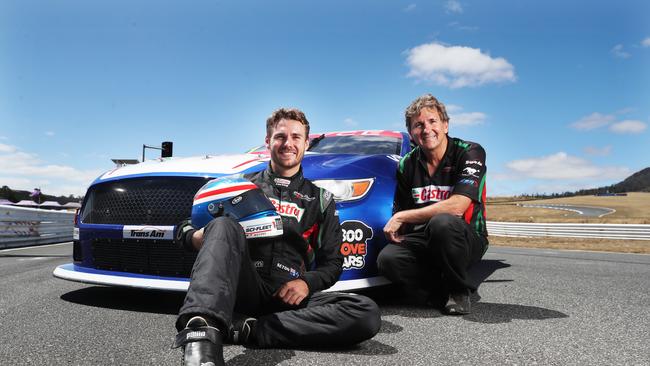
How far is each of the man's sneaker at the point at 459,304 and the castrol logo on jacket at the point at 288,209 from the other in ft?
4.03

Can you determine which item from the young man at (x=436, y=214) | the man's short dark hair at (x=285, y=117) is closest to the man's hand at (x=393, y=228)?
the young man at (x=436, y=214)

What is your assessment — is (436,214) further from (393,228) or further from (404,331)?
(404,331)

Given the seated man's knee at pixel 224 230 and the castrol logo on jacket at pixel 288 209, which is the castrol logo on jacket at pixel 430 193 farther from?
the seated man's knee at pixel 224 230

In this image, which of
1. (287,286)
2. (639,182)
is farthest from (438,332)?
(639,182)

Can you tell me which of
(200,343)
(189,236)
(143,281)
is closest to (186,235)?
(189,236)

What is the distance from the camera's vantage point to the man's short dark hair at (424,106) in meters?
3.12

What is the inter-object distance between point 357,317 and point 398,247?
903 mm

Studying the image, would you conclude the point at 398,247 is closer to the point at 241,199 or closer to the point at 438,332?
the point at 438,332

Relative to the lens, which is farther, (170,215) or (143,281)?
(170,215)

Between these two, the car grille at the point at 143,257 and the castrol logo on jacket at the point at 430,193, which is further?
the castrol logo on jacket at the point at 430,193

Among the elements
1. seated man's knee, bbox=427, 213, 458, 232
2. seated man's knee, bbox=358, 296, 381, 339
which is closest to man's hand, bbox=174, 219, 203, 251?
seated man's knee, bbox=358, 296, 381, 339

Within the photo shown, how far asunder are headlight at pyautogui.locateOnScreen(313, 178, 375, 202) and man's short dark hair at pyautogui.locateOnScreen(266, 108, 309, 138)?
1.66ft

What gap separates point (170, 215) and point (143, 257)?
0.32 metres

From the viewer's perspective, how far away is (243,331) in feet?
6.81
